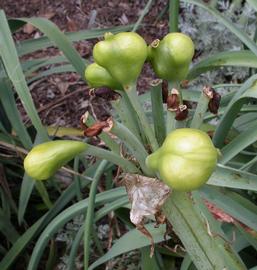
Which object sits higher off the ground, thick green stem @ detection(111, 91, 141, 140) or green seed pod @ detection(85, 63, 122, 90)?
green seed pod @ detection(85, 63, 122, 90)

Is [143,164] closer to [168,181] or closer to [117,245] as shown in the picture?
[168,181]

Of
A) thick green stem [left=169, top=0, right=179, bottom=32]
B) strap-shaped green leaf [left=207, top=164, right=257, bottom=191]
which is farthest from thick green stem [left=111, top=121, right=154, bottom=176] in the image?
thick green stem [left=169, top=0, right=179, bottom=32]

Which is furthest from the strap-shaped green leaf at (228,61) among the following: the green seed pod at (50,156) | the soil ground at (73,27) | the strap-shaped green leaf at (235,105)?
the soil ground at (73,27)

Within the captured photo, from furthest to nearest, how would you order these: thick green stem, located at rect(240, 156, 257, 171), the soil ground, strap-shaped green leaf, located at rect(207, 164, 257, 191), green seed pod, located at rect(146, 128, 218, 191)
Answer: the soil ground → thick green stem, located at rect(240, 156, 257, 171) → strap-shaped green leaf, located at rect(207, 164, 257, 191) → green seed pod, located at rect(146, 128, 218, 191)

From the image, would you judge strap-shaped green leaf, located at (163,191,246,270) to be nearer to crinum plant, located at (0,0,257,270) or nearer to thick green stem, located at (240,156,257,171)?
crinum plant, located at (0,0,257,270)

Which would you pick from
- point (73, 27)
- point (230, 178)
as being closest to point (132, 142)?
point (230, 178)

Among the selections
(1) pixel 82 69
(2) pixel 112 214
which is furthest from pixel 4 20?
(2) pixel 112 214
